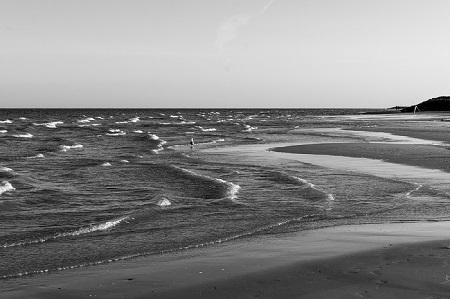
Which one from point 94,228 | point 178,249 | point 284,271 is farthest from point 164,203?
point 284,271

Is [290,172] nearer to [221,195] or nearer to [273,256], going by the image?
[221,195]

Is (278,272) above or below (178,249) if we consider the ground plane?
above

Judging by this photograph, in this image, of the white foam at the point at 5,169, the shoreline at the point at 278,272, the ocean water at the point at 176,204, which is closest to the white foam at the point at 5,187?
the ocean water at the point at 176,204

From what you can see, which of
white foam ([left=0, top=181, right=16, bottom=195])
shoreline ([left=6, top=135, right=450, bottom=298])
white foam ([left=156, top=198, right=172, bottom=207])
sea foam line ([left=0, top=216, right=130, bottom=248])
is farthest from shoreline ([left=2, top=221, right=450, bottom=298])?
white foam ([left=0, top=181, right=16, bottom=195])

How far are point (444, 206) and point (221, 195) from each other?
562 centimetres

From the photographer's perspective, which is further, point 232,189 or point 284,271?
point 232,189

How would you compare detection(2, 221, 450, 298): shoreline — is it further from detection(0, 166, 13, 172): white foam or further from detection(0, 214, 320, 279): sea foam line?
detection(0, 166, 13, 172): white foam

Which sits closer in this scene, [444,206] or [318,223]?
[318,223]

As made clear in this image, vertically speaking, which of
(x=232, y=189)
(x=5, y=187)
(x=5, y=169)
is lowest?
(x=5, y=169)

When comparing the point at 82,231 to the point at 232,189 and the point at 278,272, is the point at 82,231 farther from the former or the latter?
the point at 232,189

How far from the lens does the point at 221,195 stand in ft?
49.9

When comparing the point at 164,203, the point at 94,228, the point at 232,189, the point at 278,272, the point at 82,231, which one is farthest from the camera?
the point at 232,189

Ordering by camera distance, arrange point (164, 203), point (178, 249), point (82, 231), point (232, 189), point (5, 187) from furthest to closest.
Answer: point (5, 187), point (232, 189), point (164, 203), point (82, 231), point (178, 249)

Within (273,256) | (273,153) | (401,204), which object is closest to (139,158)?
(273,153)
